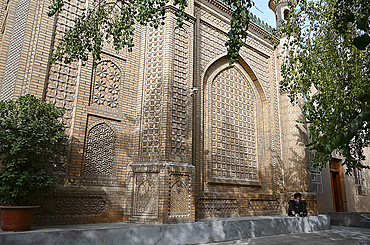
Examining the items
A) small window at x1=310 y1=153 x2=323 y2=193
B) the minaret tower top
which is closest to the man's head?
small window at x1=310 y1=153 x2=323 y2=193

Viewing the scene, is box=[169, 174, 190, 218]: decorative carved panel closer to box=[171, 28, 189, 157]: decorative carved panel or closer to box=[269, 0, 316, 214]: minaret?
box=[171, 28, 189, 157]: decorative carved panel

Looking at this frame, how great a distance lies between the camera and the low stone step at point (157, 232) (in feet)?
17.8

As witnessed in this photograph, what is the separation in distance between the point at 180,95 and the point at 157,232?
142 inches

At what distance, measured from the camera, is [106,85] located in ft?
26.9

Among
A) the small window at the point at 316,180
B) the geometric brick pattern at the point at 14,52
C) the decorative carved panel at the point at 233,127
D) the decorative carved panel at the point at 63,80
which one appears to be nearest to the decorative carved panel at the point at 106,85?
the decorative carved panel at the point at 63,80

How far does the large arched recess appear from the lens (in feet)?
32.9

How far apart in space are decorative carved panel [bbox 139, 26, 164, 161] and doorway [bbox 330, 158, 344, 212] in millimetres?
11225

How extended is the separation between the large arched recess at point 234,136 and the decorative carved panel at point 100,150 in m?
3.11

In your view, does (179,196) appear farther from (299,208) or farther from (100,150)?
(299,208)

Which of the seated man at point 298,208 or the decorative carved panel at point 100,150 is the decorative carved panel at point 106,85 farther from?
the seated man at point 298,208

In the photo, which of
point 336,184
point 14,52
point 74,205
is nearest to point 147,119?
point 74,205

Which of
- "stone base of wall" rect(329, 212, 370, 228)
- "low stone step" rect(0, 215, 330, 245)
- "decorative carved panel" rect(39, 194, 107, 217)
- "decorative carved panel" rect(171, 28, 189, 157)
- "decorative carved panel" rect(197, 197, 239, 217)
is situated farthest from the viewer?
"stone base of wall" rect(329, 212, 370, 228)

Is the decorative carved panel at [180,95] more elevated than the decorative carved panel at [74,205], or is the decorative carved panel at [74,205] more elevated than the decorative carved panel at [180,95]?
the decorative carved panel at [180,95]

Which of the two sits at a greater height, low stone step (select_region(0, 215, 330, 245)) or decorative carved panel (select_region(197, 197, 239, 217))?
decorative carved panel (select_region(197, 197, 239, 217))
